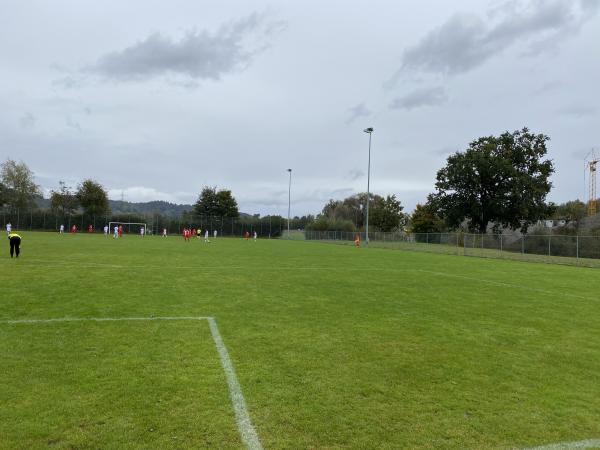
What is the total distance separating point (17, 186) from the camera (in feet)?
269

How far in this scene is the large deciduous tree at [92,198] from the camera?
80188 mm

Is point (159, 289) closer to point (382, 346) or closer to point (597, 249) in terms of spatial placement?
point (382, 346)

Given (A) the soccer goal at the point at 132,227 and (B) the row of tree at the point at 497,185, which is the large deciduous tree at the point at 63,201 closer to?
(A) the soccer goal at the point at 132,227

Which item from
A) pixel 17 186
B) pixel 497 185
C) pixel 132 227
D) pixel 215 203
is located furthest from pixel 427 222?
pixel 17 186

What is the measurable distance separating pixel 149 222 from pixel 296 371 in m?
80.5

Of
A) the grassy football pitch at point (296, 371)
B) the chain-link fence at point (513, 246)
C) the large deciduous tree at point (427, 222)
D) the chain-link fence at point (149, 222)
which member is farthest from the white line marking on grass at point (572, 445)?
the large deciduous tree at point (427, 222)

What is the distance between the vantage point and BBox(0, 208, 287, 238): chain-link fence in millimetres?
71438

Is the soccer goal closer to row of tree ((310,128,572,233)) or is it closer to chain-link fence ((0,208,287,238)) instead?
chain-link fence ((0,208,287,238))

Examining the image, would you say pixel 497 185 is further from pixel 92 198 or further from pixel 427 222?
pixel 92 198

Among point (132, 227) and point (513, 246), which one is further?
point (132, 227)

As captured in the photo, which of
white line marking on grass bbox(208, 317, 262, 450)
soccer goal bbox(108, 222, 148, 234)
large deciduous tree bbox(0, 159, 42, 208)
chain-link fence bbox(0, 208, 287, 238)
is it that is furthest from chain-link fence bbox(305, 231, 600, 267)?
large deciduous tree bbox(0, 159, 42, 208)

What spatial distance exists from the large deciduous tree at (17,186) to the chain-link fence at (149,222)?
96.1 inches

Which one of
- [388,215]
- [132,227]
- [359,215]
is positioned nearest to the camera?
[132,227]

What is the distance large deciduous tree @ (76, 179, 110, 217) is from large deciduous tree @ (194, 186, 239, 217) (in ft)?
65.5
